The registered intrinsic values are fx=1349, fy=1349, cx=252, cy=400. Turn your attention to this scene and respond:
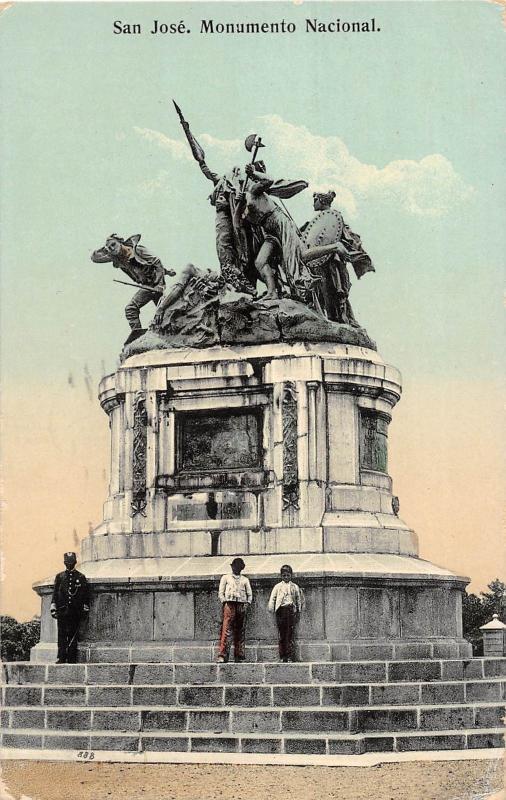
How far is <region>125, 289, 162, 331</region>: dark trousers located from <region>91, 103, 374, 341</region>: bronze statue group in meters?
0.02

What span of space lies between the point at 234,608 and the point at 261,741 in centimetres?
260

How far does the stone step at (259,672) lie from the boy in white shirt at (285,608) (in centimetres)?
52

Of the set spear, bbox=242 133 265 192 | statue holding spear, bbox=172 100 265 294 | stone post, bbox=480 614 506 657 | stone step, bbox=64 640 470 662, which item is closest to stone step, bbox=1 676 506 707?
stone step, bbox=64 640 470 662

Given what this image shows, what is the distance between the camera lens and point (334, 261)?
23.5 m

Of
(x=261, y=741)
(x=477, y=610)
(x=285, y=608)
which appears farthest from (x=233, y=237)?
(x=477, y=610)

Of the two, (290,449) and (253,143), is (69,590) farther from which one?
(253,143)

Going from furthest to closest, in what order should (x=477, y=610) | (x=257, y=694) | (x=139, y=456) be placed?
(x=477, y=610), (x=139, y=456), (x=257, y=694)

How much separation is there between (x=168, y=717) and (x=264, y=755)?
157 cm

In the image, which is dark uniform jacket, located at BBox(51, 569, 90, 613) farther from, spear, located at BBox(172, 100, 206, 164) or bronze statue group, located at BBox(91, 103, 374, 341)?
spear, located at BBox(172, 100, 206, 164)

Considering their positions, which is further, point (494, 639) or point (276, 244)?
point (494, 639)

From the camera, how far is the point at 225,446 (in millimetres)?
21625

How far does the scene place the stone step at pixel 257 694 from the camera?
1775 cm

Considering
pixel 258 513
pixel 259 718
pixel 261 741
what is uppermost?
pixel 258 513

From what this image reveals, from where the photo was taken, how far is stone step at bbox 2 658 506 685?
60.7ft
